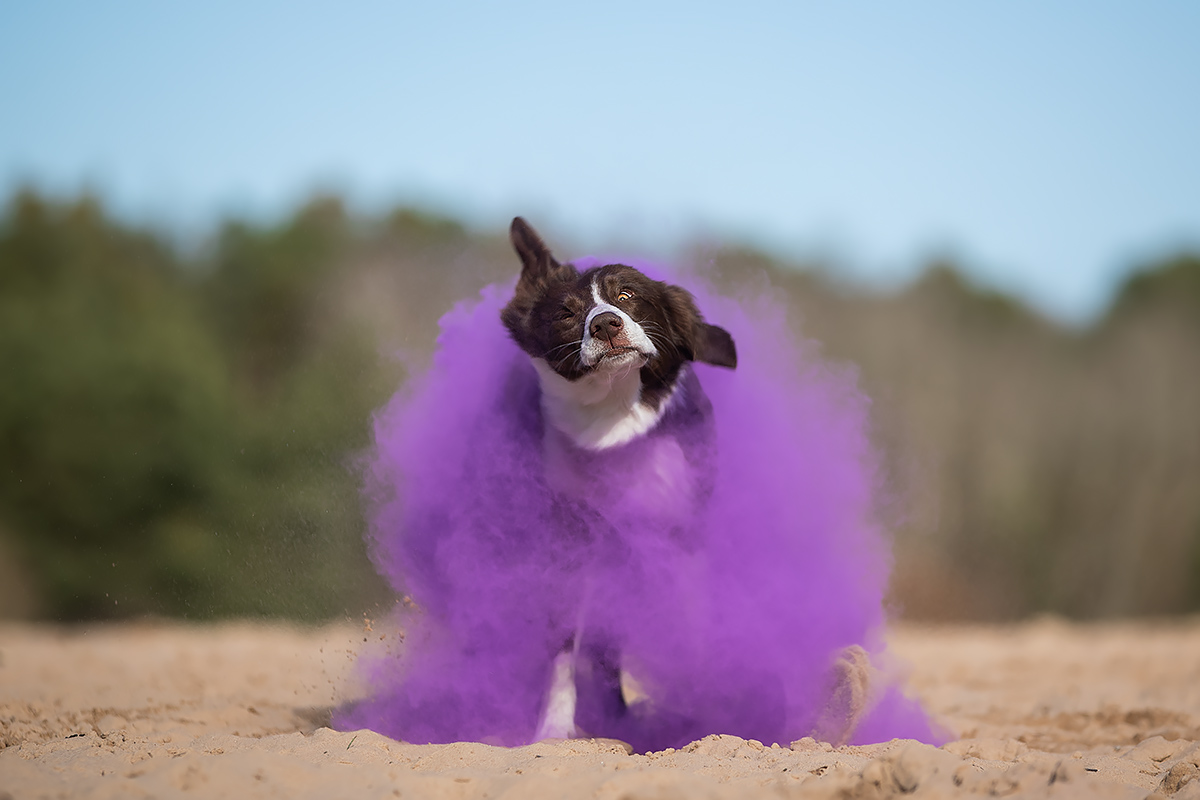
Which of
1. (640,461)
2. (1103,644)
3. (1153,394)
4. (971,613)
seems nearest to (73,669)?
(640,461)

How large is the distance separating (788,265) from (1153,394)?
8822mm

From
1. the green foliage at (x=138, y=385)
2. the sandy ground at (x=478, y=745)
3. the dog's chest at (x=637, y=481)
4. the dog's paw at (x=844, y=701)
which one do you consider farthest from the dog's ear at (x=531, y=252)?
the green foliage at (x=138, y=385)

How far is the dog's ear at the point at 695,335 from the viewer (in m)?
4.45

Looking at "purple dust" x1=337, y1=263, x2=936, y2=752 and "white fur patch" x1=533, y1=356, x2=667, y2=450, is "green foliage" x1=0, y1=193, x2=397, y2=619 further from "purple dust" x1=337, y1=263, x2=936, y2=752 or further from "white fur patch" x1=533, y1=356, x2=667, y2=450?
"white fur patch" x1=533, y1=356, x2=667, y2=450

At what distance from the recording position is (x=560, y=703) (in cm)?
434

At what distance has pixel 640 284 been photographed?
14.5 ft

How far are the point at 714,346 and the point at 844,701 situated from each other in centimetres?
166

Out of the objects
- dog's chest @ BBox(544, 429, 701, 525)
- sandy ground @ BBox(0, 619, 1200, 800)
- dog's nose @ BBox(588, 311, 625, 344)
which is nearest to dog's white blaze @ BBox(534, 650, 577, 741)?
sandy ground @ BBox(0, 619, 1200, 800)

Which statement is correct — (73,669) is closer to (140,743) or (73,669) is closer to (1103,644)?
(140,743)

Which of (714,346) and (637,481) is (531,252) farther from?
(637,481)

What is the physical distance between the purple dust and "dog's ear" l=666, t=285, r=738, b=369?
0.39 meters

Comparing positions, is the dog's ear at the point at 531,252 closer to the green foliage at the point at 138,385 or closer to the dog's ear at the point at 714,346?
the dog's ear at the point at 714,346

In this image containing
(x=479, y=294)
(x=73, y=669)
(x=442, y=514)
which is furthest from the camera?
(x=73, y=669)

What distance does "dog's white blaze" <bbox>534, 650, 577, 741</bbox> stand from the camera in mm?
4293
